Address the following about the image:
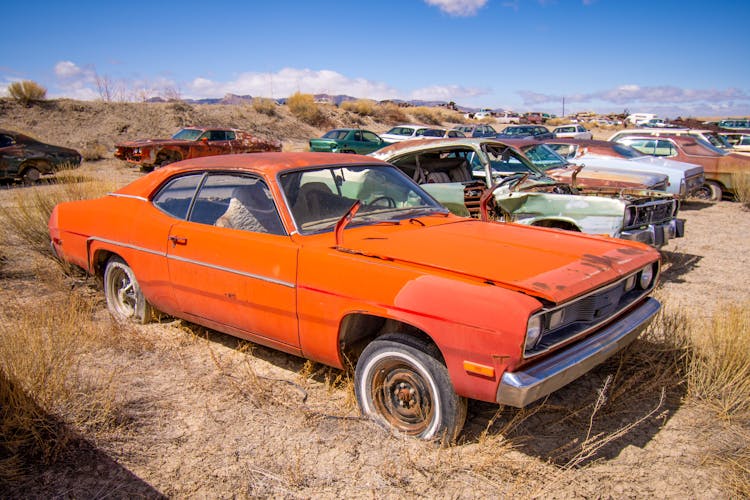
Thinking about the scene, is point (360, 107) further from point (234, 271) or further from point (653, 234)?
point (234, 271)

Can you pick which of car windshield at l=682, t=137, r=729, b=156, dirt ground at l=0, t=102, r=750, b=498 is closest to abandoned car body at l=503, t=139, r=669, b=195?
car windshield at l=682, t=137, r=729, b=156

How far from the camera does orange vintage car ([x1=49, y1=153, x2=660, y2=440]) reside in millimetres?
2621

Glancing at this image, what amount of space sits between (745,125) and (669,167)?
69.8 ft

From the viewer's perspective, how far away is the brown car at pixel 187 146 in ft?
51.5

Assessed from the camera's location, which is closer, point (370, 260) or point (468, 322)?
point (468, 322)

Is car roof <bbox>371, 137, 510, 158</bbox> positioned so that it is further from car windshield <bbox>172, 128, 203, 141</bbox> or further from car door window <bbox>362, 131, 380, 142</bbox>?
car door window <bbox>362, 131, 380, 142</bbox>

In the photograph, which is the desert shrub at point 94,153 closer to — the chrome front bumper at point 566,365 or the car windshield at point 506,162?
the car windshield at point 506,162

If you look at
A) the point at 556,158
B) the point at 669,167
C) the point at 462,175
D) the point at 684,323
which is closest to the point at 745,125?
the point at 669,167

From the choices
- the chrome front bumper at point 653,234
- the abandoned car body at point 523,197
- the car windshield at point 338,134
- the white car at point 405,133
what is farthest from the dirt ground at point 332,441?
the white car at point 405,133

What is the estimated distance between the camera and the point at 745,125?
1081 inches

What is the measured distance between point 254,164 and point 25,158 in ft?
42.9

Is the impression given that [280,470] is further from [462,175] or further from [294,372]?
[462,175]

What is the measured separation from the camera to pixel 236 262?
3.55 meters

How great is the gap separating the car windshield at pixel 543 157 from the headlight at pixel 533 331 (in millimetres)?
6712
